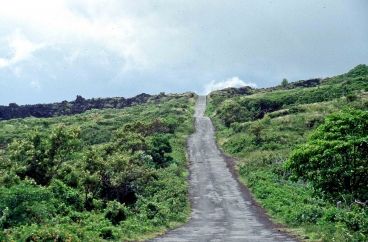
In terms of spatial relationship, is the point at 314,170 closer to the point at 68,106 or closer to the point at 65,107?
the point at 65,107

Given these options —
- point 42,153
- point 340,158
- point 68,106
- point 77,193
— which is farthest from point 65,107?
point 340,158

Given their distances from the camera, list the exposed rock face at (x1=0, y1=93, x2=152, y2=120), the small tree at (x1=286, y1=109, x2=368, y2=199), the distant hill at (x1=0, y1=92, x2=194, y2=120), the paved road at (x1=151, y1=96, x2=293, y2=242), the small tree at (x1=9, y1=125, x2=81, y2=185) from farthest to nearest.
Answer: the distant hill at (x1=0, y1=92, x2=194, y2=120) → the exposed rock face at (x1=0, y1=93, x2=152, y2=120) → the small tree at (x1=9, y1=125, x2=81, y2=185) → the paved road at (x1=151, y1=96, x2=293, y2=242) → the small tree at (x1=286, y1=109, x2=368, y2=199)

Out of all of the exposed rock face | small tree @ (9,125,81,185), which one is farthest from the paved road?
the exposed rock face

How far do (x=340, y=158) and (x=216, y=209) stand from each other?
11.4 meters

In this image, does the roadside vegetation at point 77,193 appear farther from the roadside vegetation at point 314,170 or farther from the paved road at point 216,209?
the roadside vegetation at point 314,170

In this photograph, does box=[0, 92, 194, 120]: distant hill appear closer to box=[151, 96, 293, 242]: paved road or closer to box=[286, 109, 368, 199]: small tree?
box=[151, 96, 293, 242]: paved road

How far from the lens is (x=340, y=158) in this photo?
15.5 meters

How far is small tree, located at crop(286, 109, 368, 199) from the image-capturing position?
48.5 ft

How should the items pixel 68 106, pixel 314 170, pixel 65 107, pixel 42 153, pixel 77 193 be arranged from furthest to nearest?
pixel 68 106
pixel 65 107
pixel 42 153
pixel 77 193
pixel 314 170

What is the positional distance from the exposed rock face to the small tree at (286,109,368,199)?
113479mm

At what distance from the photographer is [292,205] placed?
22.7 meters

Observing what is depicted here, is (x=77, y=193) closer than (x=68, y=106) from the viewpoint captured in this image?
Yes

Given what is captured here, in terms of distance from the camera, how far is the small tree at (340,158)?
14.8 metres

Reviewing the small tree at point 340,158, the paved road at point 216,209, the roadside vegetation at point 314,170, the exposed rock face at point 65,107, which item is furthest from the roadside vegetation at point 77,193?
the exposed rock face at point 65,107
